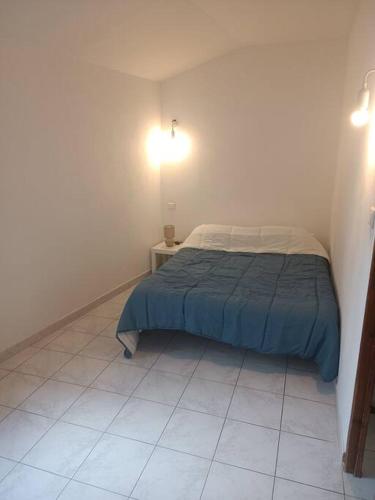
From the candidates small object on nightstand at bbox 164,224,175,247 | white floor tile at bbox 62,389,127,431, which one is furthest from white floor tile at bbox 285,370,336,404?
small object on nightstand at bbox 164,224,175,247

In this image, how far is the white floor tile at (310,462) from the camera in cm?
155

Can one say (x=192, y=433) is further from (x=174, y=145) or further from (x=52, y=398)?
(x=174, y=145)

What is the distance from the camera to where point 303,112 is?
11.6 feet

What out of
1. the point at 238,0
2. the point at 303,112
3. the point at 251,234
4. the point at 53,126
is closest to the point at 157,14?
the point at 238,0

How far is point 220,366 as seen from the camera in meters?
2.40

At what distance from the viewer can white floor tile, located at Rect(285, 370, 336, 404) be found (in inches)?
81.7

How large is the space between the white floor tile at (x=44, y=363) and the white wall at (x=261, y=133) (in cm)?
235

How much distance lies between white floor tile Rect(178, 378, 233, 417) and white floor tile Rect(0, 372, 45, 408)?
0.98 metres

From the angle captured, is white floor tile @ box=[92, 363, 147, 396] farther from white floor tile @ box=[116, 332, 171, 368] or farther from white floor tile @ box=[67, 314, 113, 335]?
white floor tile @ box=[67, 314, 113, 335]

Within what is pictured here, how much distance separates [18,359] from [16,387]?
0.34 meters

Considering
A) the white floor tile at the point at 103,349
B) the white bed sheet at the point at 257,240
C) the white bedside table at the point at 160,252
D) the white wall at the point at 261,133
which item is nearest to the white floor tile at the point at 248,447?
the white floor tile at the point at 103,349

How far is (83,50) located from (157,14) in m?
0.68

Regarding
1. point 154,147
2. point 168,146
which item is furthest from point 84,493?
Result: point 168,146

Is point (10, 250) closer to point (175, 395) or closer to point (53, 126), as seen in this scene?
point (53, 126)
